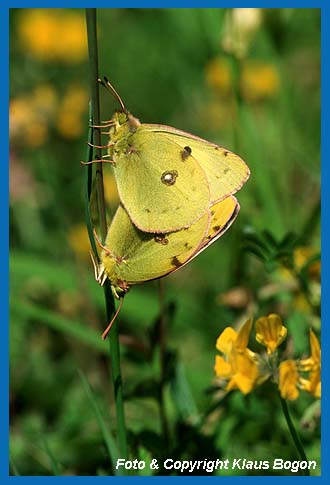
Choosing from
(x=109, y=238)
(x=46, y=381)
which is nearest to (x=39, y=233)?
(x=46, y=381)

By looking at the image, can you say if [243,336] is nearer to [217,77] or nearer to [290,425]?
[290,425]

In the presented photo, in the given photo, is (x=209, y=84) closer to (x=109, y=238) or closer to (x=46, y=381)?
(x=46, y=381)

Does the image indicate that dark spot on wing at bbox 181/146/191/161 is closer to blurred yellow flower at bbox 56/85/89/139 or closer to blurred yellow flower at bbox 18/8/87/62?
blurred yellow flower at bbox 56/85/89/139

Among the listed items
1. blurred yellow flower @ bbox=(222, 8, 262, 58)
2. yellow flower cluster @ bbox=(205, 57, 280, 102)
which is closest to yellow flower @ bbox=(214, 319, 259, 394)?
blurred yellow flower @ bbox=(222, 8, 262, 58)

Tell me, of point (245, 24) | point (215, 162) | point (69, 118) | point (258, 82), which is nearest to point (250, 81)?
point (258, 82)

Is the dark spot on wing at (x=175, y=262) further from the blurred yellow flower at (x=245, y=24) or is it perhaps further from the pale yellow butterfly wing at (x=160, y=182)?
the blurred yellow flower at (x=245, y=24)

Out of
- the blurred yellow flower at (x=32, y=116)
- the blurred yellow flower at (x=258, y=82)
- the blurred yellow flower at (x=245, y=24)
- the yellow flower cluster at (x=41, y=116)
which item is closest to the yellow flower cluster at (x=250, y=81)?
the blurred yellow flower at (x=258, y=82)

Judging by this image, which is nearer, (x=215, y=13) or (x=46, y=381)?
(x=46, y=381)
